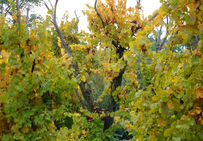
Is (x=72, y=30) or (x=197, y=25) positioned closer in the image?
(x=197, y=25)

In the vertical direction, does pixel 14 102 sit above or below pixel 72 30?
below

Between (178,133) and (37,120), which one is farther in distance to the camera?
(37,120)

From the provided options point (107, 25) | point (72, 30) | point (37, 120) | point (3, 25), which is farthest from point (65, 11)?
point (37, 120)

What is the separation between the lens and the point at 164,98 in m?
0.91

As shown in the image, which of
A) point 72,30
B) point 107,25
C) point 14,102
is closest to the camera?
point 14,102

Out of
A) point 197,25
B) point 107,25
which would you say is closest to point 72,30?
point 107,25

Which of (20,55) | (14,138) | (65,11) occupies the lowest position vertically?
(14,138)

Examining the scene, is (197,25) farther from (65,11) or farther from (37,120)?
(65,11)

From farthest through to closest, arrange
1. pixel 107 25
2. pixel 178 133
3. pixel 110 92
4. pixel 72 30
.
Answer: pixel 72 30 < pixel 110 92 < pixel 107 25 < pixel 178 133

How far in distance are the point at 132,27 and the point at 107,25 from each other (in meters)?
0.38

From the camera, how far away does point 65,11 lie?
4.41 metres

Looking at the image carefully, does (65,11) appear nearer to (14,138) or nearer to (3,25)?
(3,25)

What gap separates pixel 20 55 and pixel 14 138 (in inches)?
19.6

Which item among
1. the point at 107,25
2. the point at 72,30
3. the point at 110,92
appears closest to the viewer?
the point at 107,25
